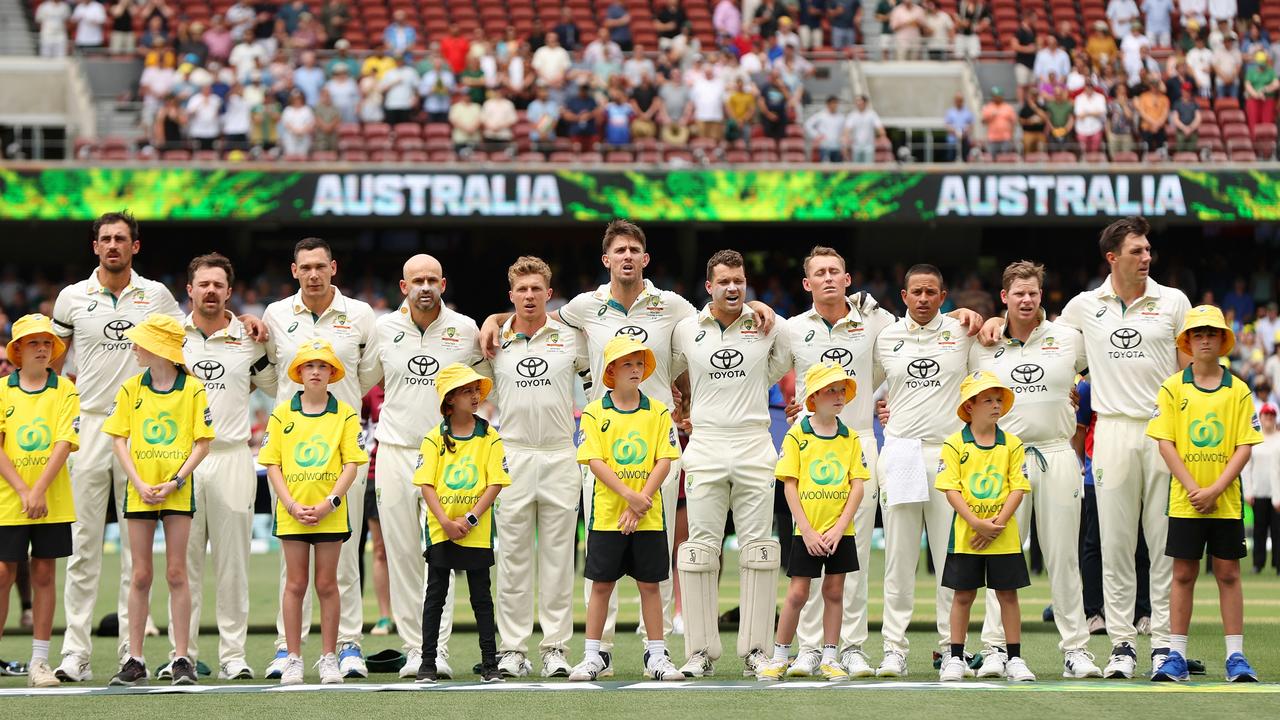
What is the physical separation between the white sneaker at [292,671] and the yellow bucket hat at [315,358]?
1.46m

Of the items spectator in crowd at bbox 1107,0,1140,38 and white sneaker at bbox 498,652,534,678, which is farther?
spectator in crowd at bbox 1107,0,1140,38

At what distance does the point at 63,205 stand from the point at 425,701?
1795 centimetres

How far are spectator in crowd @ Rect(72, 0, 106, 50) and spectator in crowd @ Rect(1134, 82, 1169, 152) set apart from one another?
16.2 meters

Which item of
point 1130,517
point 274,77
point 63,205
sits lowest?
point 1130,517

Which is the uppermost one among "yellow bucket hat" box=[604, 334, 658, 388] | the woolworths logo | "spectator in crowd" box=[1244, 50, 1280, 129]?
"spectator in crowd" box=[1244, 50, 1280, 129]

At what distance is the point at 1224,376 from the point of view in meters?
9.08

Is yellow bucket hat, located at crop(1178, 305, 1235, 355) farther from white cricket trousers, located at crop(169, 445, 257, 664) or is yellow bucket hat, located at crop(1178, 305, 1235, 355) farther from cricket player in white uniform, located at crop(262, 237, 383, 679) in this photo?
white cricket trousers, located at crop(169, 445, 257, 664)

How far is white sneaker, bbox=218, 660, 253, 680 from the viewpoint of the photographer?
9.32 meters

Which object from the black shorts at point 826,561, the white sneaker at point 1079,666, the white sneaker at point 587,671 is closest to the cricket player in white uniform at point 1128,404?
the white sneaker at point 1079,666

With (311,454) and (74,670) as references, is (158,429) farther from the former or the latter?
(74,670)

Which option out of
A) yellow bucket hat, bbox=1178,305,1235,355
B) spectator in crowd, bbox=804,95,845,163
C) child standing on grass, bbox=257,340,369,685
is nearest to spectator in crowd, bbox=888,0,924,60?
spectator in crowd, bbox=804,95,845,163

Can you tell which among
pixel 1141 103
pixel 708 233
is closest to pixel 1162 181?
pixel 1141 103

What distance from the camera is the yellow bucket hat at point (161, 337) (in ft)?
29.9

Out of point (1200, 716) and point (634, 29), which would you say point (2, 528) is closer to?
point (1200, 716)
